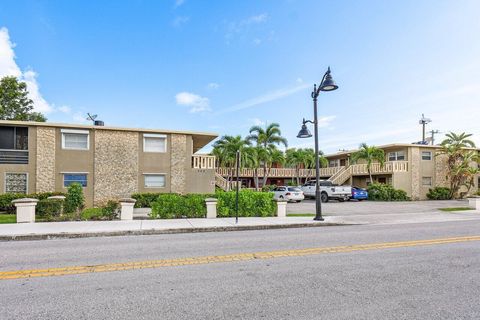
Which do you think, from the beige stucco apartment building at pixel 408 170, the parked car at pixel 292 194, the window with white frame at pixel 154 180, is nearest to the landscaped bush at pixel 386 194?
the beige stucco apartment building at pixel 408 170

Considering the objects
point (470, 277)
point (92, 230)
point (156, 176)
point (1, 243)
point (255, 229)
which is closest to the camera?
point (470, 277)

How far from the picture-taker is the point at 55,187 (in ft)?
63.3

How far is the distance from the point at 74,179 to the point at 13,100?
19117mm

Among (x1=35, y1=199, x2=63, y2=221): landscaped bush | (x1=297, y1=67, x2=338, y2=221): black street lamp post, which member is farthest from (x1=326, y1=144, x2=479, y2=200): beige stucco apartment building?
(x1=35, y1=199, x2=63, y2=221): landscaped bush

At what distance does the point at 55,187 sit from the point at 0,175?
10.1 ft

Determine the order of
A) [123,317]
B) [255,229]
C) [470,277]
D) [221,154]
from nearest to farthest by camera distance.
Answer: [123,317] → [470,277] → [255,229] → [221,154]

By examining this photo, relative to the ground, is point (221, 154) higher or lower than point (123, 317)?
higher

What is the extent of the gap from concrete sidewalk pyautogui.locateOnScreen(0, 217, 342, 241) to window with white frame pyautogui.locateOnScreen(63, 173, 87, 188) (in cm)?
888

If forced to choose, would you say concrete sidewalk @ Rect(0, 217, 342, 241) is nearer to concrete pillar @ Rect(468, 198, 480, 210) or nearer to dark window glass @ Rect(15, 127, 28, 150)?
dark window glass @ Rect(15, 127, 28, 150)

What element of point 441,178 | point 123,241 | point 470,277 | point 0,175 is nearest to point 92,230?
point 123,241

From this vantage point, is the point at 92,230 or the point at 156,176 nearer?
the point at 92,230

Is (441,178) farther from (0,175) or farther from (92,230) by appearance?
(0,175)

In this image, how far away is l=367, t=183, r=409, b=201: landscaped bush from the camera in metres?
28.8

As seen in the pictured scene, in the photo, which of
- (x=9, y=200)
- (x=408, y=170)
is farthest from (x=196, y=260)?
(x=408, y=170)
